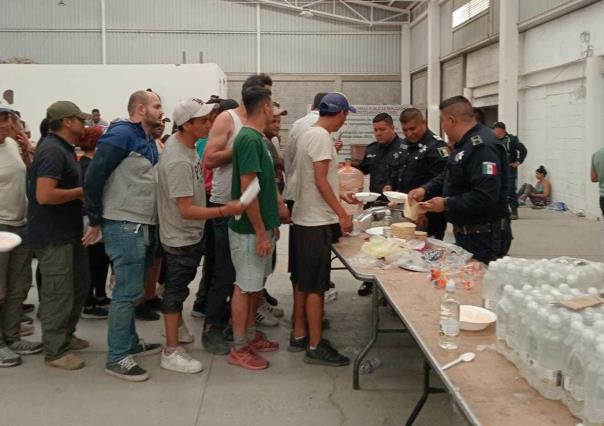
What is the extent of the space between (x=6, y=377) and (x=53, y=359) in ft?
0.83

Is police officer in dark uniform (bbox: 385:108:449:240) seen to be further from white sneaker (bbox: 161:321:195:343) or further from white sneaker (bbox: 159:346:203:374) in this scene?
white sneaker (bbox: 159:346:203:374)

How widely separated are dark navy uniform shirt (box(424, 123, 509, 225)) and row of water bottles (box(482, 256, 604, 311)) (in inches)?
33.2

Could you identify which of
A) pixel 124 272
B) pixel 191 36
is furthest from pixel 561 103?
pixel 191 36

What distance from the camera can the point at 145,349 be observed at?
11.9 feet

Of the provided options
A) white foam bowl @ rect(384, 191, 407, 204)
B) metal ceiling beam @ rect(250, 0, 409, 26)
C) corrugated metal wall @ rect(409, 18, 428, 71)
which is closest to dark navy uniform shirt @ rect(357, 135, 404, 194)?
white foam bowl @ rect(384, 191, 407, 204)

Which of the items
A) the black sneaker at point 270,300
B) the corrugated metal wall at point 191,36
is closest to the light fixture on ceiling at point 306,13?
the corrugated metal wall at point 191,36

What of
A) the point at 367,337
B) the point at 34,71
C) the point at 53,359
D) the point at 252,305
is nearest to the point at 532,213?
the point at 367,337

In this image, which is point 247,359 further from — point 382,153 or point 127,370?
point 382,153

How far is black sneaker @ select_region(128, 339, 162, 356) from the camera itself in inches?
140

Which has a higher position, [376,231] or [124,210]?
[124,210]

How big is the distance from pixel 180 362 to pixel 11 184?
142cm

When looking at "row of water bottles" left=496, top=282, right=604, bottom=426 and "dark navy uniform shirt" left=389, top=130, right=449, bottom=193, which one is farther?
"dark navy uniform shirt" left=389, top=130, right=449, bottom=193

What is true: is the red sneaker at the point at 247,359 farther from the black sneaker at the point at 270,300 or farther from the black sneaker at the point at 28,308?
the black sneaker at the point at 28,308

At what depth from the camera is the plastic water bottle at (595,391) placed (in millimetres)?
1336
